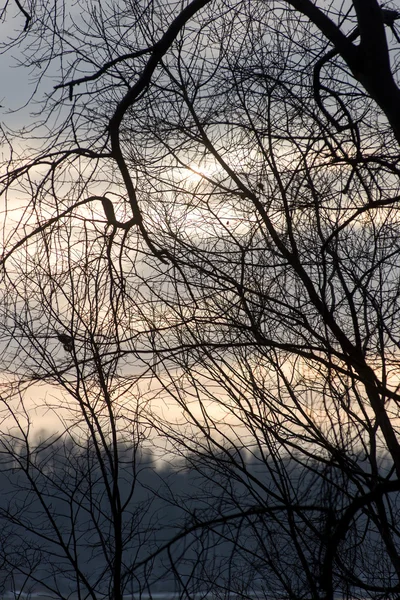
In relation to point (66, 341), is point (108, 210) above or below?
above

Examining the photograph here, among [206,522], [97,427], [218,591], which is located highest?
[97,427]

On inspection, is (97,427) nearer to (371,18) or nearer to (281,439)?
(281,439)

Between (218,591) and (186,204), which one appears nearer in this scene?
(218,591)

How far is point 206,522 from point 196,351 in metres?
1.01

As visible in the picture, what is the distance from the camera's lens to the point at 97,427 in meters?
4.70

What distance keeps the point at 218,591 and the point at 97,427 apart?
131cm

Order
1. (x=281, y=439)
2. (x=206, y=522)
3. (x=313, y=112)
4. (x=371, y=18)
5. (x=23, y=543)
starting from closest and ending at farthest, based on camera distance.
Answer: (x=371, y=18) → (x=281, y=439) → (x=206, y=522) → (x=313, y=112) → (x=23, y=543)

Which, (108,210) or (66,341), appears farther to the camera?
(108,210)

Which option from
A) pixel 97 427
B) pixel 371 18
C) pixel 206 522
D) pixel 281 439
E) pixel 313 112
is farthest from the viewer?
pixel 97 427

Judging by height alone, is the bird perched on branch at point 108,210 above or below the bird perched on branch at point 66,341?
above

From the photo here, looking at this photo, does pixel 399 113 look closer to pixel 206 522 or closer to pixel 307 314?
pixel 307 314

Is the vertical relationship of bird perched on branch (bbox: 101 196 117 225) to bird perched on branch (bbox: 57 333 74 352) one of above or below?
above

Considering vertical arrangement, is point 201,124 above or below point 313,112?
above

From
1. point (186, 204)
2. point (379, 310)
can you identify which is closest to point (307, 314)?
point (379, 310)
